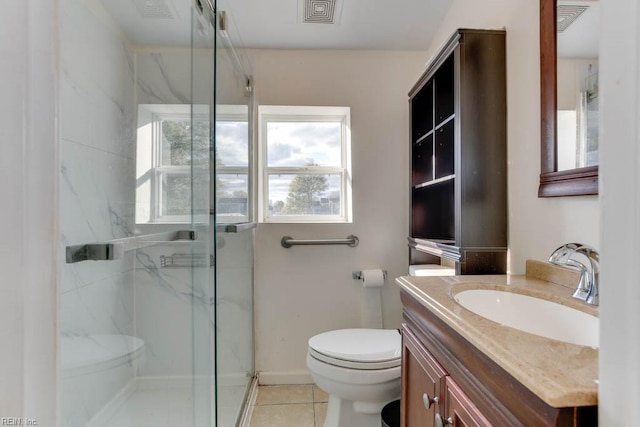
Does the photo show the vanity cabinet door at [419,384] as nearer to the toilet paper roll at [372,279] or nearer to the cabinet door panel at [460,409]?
the cabinet door panel at [460,409]

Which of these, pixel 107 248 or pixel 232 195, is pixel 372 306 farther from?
pixel 107 248

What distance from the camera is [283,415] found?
1.65 m

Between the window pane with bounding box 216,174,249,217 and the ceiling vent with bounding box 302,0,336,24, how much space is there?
0.94 m

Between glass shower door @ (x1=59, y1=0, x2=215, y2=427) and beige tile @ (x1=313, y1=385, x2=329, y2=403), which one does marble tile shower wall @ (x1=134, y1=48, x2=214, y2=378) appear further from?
beige tile @ (x1=313, y1=385, x2=329, y2=403)

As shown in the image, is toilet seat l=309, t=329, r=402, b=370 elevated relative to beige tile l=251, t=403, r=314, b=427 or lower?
elevated

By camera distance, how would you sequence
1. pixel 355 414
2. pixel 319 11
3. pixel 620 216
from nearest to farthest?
pixel 620 216 < pixel 355 414 < pixel 319 11

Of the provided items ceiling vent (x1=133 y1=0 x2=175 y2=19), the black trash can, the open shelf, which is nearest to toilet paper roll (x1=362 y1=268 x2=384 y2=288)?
the open shelf

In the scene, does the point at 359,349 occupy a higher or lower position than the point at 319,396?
higher

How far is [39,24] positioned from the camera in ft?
1.19

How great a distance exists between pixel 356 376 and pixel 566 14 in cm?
149

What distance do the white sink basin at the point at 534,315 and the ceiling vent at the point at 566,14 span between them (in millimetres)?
849

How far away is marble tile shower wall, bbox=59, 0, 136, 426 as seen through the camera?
86 centimetres

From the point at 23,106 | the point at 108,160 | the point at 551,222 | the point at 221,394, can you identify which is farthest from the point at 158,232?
the point at 551,222

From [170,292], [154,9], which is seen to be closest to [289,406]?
[170,292]
